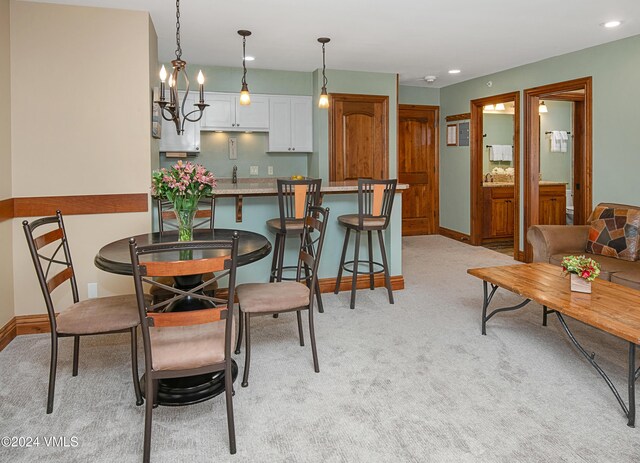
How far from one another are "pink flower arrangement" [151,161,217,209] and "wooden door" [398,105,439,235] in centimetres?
533

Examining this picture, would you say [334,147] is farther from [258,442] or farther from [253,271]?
[258,442]

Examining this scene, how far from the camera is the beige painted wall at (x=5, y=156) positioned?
125 inches

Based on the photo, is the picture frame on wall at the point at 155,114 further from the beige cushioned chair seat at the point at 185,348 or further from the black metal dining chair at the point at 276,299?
the beige cushioned chair seat at the point at 185,348

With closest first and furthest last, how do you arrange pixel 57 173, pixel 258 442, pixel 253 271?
pixel 258 442 → pixel 57 173 → pixel 253 271

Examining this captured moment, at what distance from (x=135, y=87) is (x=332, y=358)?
8.28 ft

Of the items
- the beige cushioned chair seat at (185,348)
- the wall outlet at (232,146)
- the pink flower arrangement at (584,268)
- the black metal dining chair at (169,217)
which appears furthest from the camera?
the wall outlet at (232,146)

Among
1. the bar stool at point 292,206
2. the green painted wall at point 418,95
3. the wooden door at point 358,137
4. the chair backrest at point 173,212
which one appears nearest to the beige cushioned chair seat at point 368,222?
the bar stool at point 292,206

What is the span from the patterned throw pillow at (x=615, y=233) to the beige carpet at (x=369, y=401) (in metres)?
0.86

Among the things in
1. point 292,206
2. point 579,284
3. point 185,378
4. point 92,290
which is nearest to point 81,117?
point 92,290

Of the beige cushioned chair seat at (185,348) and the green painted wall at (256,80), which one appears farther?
the green painted wall at (256,80)

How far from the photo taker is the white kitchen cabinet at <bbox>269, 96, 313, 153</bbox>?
19.6ft

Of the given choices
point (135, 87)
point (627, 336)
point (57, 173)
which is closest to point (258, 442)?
point (627, 336)

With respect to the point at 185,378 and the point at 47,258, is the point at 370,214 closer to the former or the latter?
the point at 185,378

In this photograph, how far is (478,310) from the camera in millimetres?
3904
